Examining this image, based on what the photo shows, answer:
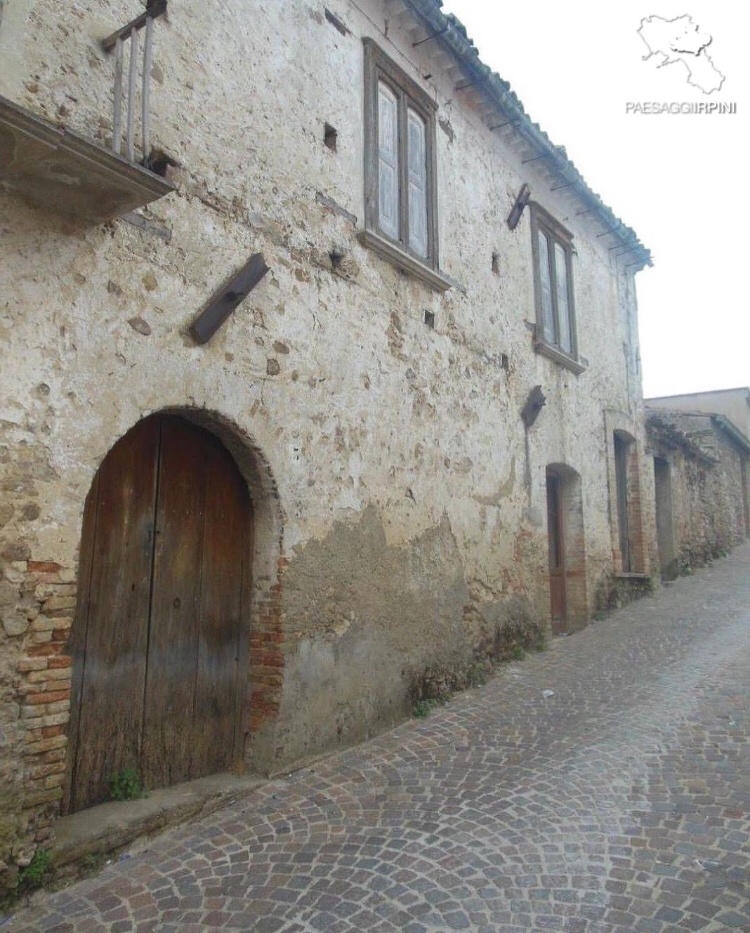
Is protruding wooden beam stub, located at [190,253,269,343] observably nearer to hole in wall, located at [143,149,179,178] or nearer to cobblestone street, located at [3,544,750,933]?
hole in wall, located at [143,149,179,178]

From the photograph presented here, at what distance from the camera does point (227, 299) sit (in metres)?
4.32

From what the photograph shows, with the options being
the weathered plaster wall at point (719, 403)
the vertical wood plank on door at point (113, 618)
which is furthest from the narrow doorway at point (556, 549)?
the weathered plaster wall at point (719, 403)

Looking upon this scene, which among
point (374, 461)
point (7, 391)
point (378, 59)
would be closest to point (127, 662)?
point (7, 391)

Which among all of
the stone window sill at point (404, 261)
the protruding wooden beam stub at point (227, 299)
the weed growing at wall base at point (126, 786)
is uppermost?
the stone window sill at point (404, 261)

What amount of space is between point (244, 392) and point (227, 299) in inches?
23.7

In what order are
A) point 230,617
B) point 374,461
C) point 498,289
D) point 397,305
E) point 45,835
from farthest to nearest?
point 498,289, point 397,305, point 374,461, point 230,617, point 45,835

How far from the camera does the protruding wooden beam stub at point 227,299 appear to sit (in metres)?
4.18

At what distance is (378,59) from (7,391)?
4.78 metres

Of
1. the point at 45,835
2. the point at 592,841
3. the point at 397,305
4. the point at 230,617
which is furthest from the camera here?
the point at 397,305

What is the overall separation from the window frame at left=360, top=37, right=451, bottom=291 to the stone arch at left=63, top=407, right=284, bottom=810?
89.4 inches

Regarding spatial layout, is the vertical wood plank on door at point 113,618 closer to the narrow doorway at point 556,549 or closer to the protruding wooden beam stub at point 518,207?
the protruding wooden beam stub at point 518,207

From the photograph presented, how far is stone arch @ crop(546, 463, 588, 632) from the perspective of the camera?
29.8ft

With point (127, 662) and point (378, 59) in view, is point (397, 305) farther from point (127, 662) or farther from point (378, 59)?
point (127, 662)

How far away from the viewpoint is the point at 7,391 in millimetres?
3229
